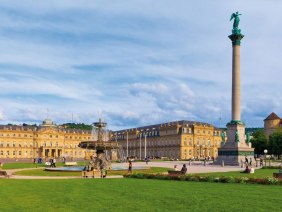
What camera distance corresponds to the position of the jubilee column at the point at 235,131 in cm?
6256

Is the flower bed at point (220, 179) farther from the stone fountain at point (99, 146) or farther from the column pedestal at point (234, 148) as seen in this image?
the column pedestal at point (234, 148)

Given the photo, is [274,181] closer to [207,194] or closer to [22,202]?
[207,194]

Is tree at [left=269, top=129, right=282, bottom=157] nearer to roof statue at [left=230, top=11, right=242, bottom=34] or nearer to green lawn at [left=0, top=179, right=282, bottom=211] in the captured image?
roof statue at [left=230, top=11, right=242, bottom=34]

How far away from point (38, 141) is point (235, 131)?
113 metres

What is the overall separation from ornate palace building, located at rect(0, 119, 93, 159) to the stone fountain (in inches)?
4403

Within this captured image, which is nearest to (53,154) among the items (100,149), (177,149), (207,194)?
(177,149)

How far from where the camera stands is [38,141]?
16138cm

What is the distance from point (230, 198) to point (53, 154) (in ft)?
493

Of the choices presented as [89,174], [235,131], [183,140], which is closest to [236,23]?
[235,131]

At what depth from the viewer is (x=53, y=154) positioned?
163375 millimetres

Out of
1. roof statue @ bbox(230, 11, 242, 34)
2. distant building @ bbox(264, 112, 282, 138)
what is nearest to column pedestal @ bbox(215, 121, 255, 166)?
roof statue @ bbox(230, 11, 242, 34)

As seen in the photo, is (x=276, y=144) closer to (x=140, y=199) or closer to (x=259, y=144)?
(x=259, y=144)

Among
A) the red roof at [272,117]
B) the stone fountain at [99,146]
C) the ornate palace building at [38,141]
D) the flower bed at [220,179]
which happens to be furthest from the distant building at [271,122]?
the flower bed at [220,179]

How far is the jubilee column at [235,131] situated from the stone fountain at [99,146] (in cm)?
2268
